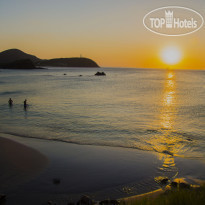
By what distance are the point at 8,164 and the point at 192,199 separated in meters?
8.26

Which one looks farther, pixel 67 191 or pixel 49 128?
pixel 49 128

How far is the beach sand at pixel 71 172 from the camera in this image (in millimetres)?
8094

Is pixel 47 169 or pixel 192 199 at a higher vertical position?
pixel 192 199

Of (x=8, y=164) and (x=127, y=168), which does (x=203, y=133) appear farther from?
(x=8, y=164)

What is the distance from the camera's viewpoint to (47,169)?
10.1m

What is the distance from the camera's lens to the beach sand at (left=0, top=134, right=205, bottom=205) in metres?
8.09

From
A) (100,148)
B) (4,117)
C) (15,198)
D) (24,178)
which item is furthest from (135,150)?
(4,117)

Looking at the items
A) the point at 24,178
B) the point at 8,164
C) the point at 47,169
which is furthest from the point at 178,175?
the point at 8,164

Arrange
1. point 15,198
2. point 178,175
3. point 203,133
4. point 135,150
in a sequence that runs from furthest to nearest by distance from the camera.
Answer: point 203,133 < point 135,150 < point 178,175 < point 15,198

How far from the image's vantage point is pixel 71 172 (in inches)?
388

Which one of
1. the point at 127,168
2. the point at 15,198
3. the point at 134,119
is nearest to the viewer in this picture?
the point at 15,198

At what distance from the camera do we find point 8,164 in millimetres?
10336

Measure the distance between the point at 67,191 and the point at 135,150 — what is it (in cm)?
606

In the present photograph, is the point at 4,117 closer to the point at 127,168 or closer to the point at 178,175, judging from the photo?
the point at 127,168
